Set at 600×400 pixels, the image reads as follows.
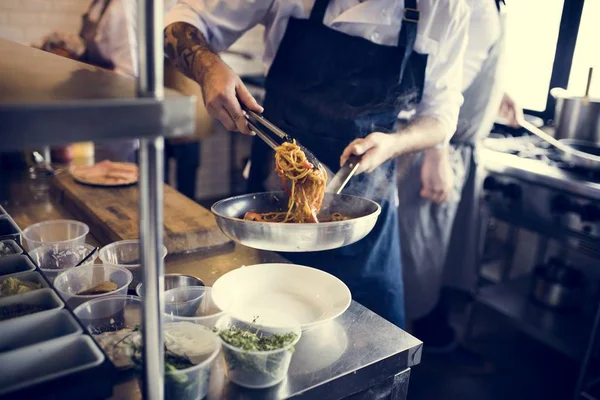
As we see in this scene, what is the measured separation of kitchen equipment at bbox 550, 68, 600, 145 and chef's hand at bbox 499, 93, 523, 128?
0.22 meters

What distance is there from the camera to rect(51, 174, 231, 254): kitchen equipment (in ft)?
4.77

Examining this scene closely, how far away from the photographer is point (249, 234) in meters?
1.10


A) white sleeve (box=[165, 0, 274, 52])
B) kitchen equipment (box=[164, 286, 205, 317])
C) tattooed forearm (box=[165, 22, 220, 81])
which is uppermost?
white sleeve (box=[165, 0, 274, 52])

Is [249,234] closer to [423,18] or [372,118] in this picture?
[372,118]

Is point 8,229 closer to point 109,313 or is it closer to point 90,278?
point 90,278

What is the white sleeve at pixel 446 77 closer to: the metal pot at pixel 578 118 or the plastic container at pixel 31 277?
the metal pot at pixel 578 118

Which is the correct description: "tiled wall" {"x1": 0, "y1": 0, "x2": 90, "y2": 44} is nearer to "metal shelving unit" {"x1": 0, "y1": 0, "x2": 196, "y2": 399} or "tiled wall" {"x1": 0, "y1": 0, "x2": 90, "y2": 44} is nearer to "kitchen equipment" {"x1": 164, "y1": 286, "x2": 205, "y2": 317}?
"kitchen equipment" {"x1": 164, "y1": 286, "x2": 205, "y2": 317}

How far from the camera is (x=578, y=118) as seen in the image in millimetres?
2570

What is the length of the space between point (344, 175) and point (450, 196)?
139 centimetres

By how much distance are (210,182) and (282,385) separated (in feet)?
14.4

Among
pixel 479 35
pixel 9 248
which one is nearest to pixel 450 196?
pixel 479 35

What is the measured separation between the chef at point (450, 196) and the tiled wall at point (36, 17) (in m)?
3.03

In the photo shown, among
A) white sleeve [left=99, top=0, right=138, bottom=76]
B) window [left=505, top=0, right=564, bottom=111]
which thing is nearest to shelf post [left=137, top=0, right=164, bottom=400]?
white sleeve [left=99, top=0, right=138, bottom=76]

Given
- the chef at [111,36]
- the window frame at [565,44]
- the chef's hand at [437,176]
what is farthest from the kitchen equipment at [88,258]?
the window frame at [565,44]
